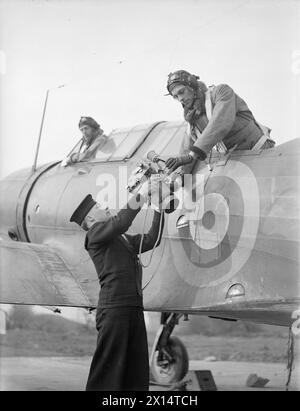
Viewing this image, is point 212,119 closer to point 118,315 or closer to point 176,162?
point 176,162

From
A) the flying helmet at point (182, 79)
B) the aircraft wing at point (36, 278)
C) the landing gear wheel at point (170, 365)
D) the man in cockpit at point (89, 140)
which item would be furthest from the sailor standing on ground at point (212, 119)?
the landing gear wheel at point (170, 365)

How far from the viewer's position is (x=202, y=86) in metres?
6.82

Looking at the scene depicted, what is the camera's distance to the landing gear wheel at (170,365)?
35.2 ft

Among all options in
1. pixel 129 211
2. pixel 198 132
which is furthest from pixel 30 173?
pixel 129 211

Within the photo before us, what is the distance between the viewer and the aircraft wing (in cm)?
741

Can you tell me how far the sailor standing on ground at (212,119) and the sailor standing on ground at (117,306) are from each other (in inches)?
31.8

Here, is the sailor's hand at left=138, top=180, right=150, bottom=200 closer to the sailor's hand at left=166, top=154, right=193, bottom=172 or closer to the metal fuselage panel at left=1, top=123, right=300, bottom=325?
the sailor's hand at left=166, top=154, right=193, bottom=172

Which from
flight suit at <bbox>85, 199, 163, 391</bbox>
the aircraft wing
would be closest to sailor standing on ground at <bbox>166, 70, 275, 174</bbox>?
flight suit at <bbox>85, 199, 163, 391</bbox>

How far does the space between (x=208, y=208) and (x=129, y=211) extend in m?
1.05

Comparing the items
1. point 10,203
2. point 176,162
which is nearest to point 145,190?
point 176,162

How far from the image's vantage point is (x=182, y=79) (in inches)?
263

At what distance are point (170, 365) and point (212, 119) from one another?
5.19 m

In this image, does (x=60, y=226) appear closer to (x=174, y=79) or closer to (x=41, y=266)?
(x=41, y=266)

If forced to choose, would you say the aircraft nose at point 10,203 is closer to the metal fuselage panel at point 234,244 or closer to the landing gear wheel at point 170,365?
the metal fuselage panel at point 234,244
